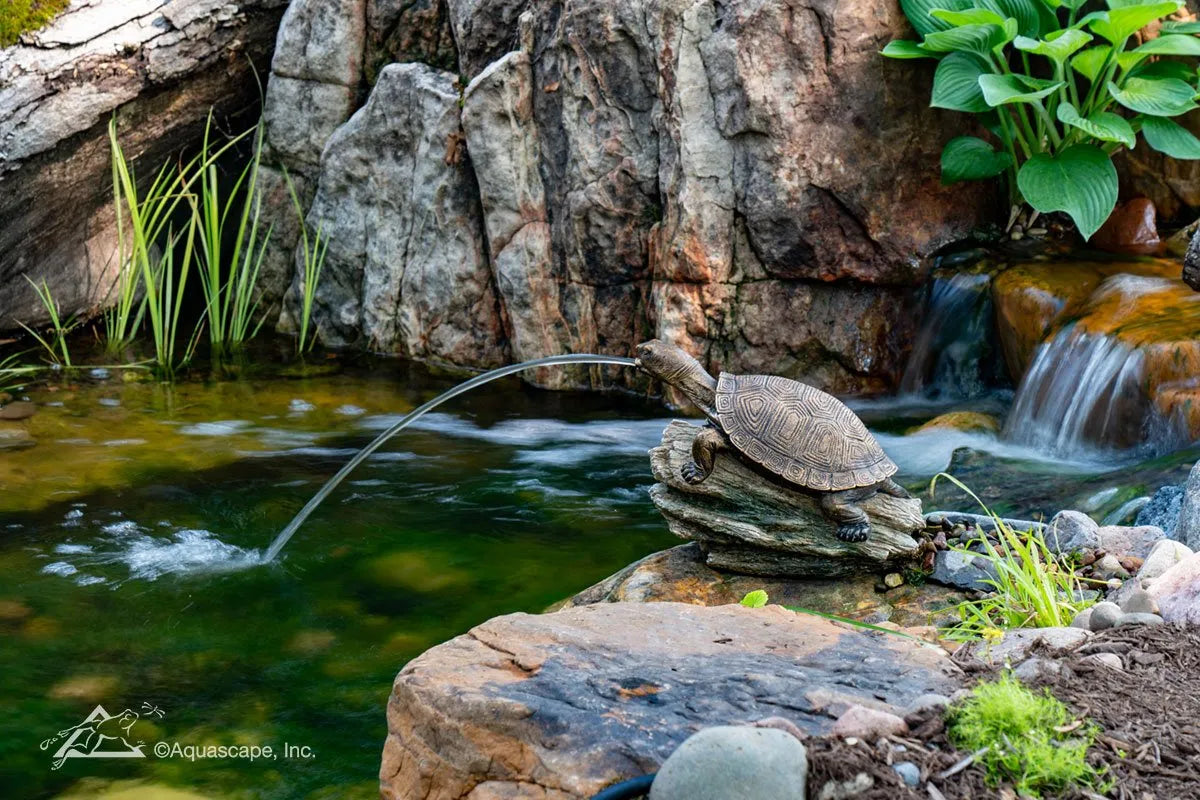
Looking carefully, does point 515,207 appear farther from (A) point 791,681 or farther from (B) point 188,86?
(A) point 791,681

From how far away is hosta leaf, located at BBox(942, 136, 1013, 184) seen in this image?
21.2 feet

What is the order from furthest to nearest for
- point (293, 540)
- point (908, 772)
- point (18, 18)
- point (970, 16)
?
point (18, 18)
point (970, 16)
point (293, 540)
point (908, 772)

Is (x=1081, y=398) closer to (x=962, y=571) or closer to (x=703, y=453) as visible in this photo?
(x=962, y=571)

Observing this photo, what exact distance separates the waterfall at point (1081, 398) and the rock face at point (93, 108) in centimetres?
632

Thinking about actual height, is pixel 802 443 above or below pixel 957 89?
below

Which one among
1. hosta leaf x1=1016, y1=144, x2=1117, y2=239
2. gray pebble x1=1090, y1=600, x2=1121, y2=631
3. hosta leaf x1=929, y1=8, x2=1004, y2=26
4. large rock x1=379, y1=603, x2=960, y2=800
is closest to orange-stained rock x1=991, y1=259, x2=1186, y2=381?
hosta leaf x1=1016, y1=144, x2=1117, y2=239

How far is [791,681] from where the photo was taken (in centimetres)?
243

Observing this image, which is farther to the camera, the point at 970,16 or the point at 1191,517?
the point at 970,16

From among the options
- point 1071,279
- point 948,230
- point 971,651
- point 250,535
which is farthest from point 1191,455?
point 250,535

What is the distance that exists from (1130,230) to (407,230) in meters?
4.92

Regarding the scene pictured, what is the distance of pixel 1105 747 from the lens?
209cm

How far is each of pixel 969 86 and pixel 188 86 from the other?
5.73m

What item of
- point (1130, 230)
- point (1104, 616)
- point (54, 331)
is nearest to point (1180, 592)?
point (1104, 616)

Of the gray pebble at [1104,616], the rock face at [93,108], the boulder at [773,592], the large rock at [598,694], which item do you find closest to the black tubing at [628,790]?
the large rock at [598,694]
